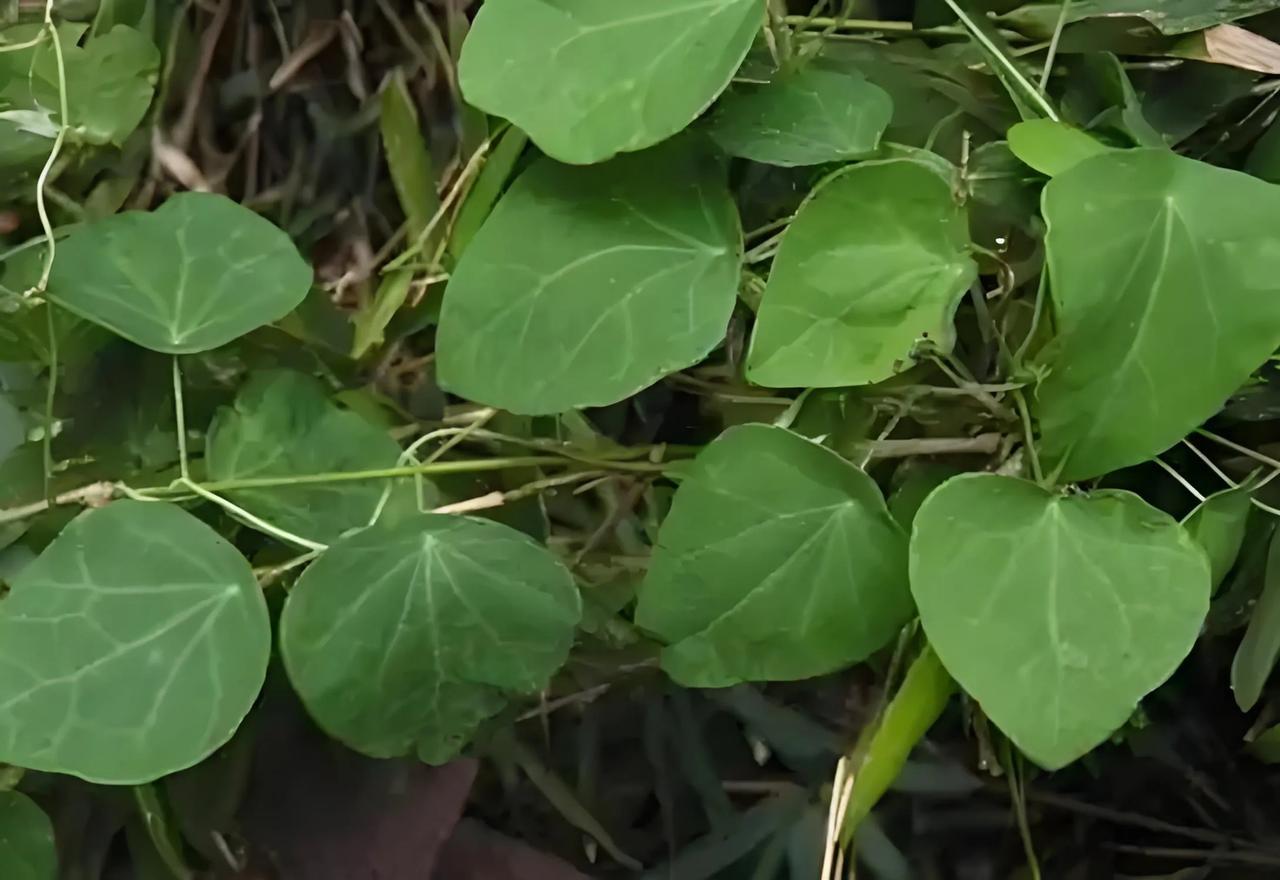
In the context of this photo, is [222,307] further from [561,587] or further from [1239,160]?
[1239,160]

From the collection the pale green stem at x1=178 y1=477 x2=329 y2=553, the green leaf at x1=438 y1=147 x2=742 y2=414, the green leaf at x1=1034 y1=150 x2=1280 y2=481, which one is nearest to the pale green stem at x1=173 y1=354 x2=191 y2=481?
→ the pale green stem at x1=178 y1=477 x2=329 y2=553

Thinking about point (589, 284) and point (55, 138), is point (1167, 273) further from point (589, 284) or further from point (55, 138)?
point (55, 138)

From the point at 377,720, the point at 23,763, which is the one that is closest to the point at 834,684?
the point at 377,720

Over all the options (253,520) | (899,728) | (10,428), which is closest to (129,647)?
(253,520)

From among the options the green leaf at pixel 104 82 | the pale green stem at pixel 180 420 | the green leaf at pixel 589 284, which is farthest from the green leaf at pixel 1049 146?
the green leaf at pixel 104 82

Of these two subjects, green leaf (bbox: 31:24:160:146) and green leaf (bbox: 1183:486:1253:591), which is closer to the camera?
green leaf (bbox: 1183:486:1253:591)

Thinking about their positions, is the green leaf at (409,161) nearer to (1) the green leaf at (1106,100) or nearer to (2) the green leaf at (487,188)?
(2) the green leaf at (487,188)

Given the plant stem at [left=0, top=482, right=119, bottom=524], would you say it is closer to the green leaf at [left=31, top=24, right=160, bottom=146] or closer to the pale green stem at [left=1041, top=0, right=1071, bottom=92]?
the green leaf at [left=31, top=24, right=160, bottom=146]
